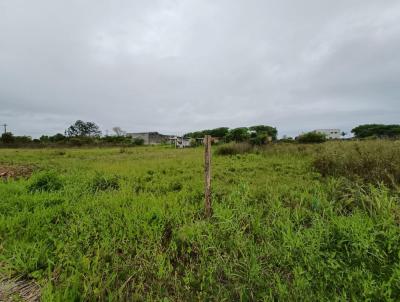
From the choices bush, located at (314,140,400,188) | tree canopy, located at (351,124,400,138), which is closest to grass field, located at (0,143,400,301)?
bush, located at (314,140,400,188)

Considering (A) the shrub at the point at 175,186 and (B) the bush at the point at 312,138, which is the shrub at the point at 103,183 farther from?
(B) the bush at the point at 312,138

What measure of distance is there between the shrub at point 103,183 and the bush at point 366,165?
18.3 ft

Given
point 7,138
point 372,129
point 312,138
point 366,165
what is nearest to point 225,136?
point 312,138

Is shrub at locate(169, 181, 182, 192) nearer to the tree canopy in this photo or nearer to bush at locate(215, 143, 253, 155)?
bush at locate(215, 143, 253, 155)

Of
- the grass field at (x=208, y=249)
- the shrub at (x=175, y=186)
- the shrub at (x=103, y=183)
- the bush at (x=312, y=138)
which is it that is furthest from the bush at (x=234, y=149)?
the bush at (x=312, y=138)

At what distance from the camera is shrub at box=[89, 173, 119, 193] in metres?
5.23

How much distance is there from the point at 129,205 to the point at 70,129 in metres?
70.8

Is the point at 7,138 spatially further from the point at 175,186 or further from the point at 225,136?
the point at 175,186

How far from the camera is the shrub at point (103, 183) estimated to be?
5229mm

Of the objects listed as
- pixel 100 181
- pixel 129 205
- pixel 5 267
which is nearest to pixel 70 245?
pixel 5 267

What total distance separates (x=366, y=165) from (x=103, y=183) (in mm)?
6525

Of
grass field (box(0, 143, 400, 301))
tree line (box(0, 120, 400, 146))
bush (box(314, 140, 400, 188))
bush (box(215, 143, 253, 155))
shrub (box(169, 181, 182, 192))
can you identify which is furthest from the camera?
tree line (box(0, 120, 400, 146))

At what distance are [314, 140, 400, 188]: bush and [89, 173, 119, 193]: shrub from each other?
557 centimetres

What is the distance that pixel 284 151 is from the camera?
38.2 feet
